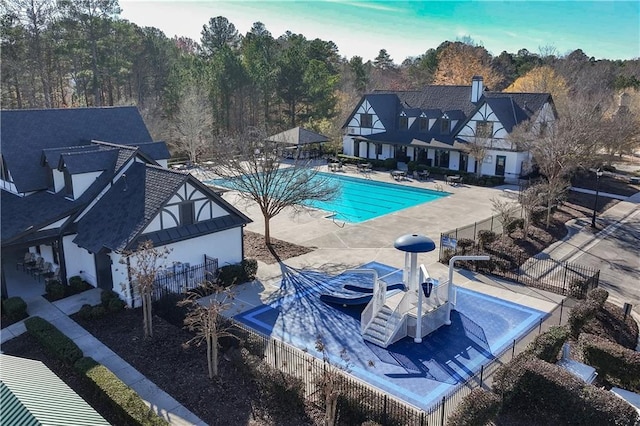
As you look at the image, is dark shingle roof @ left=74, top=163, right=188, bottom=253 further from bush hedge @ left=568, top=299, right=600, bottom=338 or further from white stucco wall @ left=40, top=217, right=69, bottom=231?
bush hedge @ left=568, top=299, right=600, bottom=338

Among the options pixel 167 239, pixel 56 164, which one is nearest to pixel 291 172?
pixel 167 239

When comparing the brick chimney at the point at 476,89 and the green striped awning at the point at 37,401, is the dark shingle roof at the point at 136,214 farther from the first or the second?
the brick chimney at the point at 476,89

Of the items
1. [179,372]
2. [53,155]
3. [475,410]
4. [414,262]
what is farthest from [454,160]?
[475,410]

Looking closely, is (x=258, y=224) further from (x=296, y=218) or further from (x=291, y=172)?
(x=291, y=172)

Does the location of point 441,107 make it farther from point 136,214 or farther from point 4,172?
point 4,172

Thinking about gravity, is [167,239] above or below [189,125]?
below

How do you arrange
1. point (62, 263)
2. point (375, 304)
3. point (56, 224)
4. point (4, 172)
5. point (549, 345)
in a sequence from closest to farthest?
point (549, 345), point (375, 304), point (56, 224), point (62, 263), point (4, 172)
